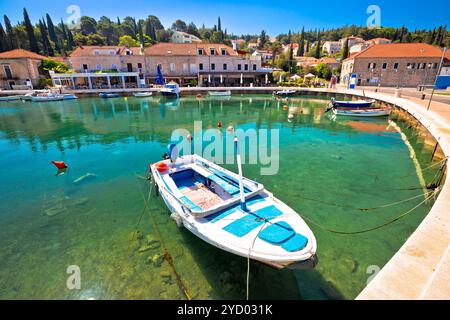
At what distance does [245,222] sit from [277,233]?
38.6 inches

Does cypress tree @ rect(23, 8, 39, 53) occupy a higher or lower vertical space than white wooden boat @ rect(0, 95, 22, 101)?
higher

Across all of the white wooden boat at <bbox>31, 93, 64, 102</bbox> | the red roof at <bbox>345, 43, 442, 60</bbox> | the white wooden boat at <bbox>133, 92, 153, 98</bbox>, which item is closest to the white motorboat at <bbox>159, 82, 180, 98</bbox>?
the white wooden boat at <bbox>133, 92, 153, 98</bbox>

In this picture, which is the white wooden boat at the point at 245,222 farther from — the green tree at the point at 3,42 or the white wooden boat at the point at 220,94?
the green tree at the point at 3,42

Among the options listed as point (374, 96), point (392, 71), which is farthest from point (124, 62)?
point (392, 71)

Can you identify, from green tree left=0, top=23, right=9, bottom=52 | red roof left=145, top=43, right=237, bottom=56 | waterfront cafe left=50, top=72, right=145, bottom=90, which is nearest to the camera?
waterfront cafe left=50, top=72, right=145, bottom=90

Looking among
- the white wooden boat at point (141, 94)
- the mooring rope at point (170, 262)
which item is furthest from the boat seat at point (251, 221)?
the white wooden boat at point (141, 94)

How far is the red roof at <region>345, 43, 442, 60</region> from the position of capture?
1933 inches

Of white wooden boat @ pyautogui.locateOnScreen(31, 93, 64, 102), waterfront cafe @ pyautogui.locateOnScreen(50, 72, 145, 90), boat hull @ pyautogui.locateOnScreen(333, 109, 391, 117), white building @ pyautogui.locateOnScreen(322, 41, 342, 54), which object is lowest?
boat hull @ pyautogui.locateOnScreen(333, 109, 391, 117)

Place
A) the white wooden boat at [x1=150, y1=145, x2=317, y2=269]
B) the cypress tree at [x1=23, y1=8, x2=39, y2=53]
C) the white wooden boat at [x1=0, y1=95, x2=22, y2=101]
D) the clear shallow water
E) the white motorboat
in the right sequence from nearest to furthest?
the white wooden boat at [x1=150, y1=145, x2=317, y2=269] < the clear shallow water < the white wooden boat at [x1=0, y1=95, x2=22, y2=101] < the white motorboat < the cypress tree at [x1=23, y1=8, x2=39, y2=53]

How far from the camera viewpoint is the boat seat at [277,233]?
5.74 metres

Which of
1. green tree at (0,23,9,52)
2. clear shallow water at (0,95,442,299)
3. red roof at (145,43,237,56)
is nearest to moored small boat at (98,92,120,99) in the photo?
red roof at (145,43,237,56)

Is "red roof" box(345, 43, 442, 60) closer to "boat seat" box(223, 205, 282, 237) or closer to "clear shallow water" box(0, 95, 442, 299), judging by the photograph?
"clear shallow water" box(0, 95, 442, 299)

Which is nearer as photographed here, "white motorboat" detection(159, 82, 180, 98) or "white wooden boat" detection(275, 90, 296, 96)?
"white motorboat" detection(159, 82, 180, 98)
